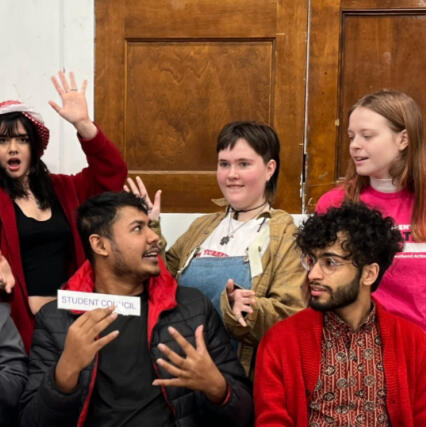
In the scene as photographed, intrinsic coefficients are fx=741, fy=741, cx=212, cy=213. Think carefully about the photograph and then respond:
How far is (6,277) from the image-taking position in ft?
9.37

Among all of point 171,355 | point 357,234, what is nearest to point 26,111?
point 171,355

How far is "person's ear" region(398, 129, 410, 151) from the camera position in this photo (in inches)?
118

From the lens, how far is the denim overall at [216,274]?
9.92 ft

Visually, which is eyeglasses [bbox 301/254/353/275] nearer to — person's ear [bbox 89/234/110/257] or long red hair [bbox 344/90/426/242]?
long red hair [bbox 344/90/426/242]

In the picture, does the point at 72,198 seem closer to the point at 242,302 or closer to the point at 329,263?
the point at 242,302

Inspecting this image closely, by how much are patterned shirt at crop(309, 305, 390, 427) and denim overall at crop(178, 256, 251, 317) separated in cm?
50

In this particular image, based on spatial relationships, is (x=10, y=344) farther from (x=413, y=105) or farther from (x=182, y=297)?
(x=413, y=105)

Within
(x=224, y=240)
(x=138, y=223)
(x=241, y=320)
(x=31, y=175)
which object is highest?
(x=31, y=175)

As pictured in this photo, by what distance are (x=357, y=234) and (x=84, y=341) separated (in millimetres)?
1014

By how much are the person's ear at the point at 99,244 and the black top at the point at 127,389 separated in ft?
0.93

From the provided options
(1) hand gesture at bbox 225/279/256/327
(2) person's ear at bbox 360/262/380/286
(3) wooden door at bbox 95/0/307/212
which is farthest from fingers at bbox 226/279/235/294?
(3) wooden door at bbox 95/0/307/212

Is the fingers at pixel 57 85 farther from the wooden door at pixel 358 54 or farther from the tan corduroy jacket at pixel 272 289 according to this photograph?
the wooden door at pixel 358 54

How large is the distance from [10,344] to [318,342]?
1.15 metres

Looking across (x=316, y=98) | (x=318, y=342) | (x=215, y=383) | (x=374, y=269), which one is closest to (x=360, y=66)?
(x=316, y=98)
